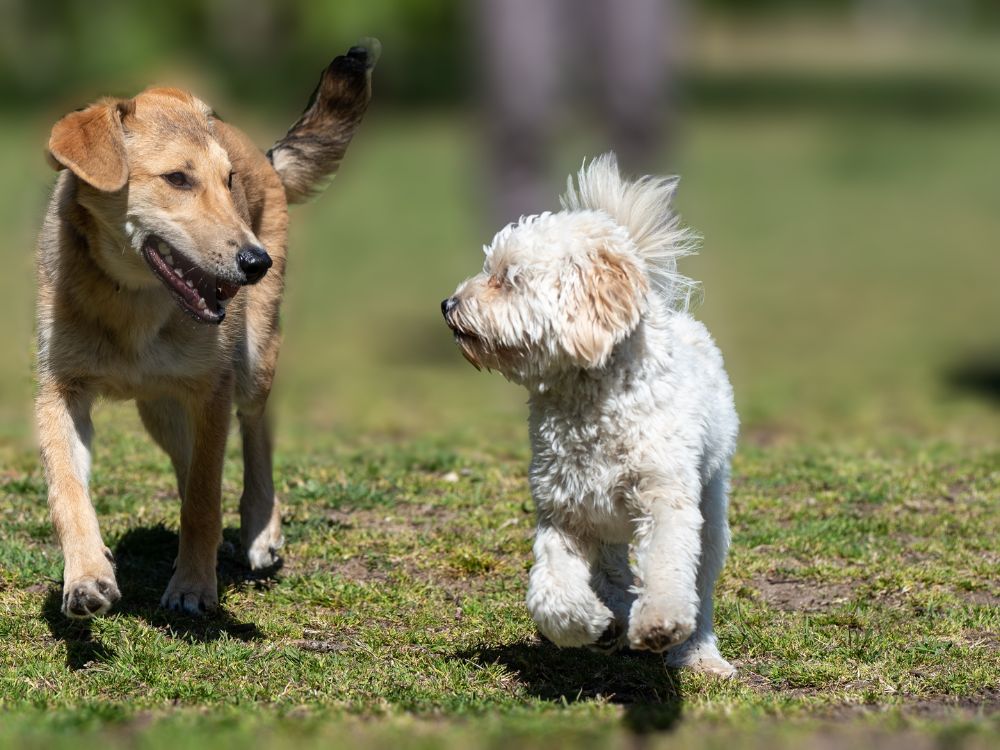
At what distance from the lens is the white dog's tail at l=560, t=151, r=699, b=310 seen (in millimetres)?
5109

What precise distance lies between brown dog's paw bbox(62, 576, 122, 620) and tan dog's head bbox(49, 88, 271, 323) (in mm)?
1072

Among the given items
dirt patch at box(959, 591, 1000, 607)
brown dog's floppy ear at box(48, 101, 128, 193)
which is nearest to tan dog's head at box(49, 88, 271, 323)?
brown dog's floppy ear at box(48, 101, 128, 193)

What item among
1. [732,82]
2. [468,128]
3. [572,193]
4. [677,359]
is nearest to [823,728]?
[677,359]

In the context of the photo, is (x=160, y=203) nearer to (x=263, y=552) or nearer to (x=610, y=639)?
(x=263, y=552)

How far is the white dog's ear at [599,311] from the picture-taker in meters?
4.75

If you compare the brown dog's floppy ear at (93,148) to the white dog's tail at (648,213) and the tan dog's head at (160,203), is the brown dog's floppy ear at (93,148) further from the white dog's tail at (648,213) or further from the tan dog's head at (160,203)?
the white dog's tail at (648,213)

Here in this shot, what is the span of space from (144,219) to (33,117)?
3256 centimetres

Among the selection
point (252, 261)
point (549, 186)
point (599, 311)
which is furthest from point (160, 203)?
point (549, 186)

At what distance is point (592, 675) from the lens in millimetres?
5234

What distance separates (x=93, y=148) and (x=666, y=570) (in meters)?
2.64

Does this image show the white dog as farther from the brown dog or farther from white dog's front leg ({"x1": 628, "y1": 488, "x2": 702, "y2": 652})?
the brown dog

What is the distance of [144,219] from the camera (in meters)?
5.54

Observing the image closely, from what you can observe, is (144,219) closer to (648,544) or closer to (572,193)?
A: (572,193)

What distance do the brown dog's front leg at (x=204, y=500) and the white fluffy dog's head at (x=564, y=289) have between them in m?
1.45
